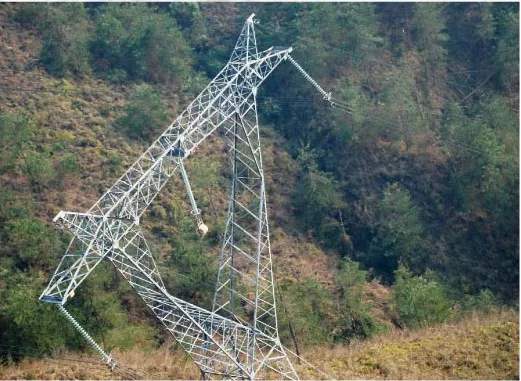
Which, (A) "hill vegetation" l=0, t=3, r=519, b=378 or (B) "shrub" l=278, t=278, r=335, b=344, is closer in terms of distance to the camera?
A: (B) "shrub" l=278, t=278, r=335, b=344

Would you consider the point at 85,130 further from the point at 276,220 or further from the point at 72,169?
the point at 276,220

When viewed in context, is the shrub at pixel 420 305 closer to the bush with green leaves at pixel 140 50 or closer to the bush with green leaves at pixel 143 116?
the bush with green leaves at pixel 143 116

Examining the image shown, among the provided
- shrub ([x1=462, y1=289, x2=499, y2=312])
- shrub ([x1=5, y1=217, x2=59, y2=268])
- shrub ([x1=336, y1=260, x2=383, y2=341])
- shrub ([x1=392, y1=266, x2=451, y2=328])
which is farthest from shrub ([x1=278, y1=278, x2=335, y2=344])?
shrub ([x1=5, y1=217, x2=59, y2=268])

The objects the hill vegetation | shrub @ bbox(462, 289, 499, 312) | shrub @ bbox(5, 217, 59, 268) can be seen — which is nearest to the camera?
shrub @ bbox(5, 217, 59, 268)

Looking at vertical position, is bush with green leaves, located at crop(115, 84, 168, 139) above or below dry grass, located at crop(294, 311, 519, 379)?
above

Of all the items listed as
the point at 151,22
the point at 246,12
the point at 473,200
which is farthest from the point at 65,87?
the point at 473,200

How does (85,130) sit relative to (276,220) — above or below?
above

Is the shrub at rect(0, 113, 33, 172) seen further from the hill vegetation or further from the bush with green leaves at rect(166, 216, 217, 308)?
the bush with green leaves at rect(166, 216, 217, 308)
